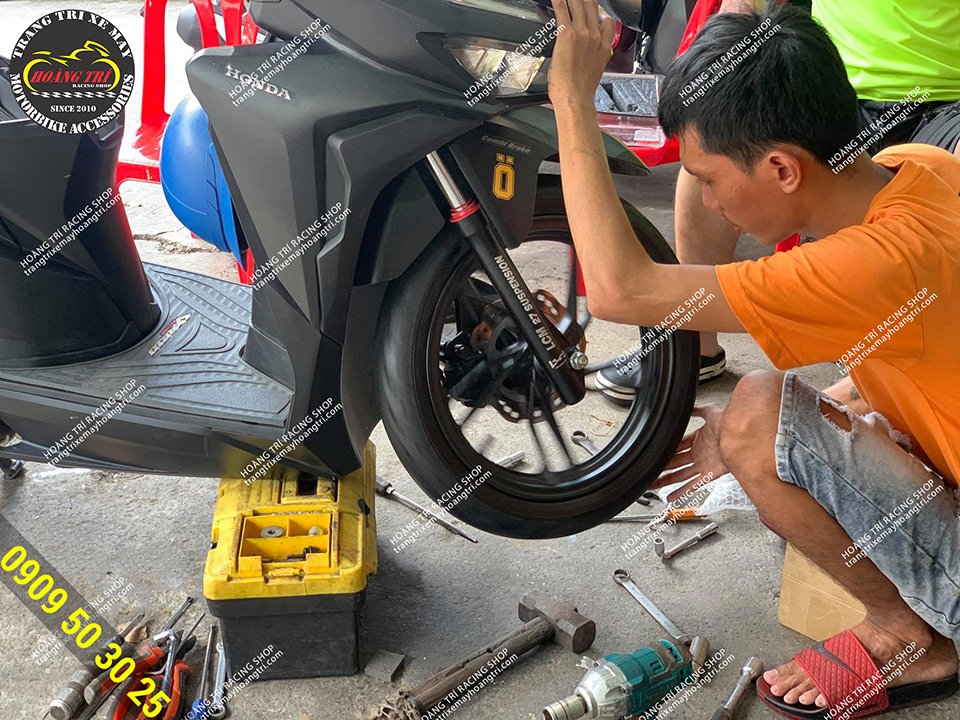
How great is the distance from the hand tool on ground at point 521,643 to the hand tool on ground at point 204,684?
32 cm

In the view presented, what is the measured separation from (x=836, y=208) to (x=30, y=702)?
145 centimetres

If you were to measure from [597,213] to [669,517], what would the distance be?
35.0 inches

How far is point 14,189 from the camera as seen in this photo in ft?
5.49

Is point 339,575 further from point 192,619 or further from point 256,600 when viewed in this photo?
point 192,619

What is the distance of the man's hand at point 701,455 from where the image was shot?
5.35 feet

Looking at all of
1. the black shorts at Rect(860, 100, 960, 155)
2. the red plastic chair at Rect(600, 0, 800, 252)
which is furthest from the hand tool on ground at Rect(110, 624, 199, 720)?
the red plastic chair at Rect(600, 0, 800, 252)

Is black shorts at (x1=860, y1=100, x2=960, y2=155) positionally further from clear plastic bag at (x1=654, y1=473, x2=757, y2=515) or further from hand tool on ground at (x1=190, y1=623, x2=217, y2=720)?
hand tool on ground at (x1=190, y1=623, x2=217, y2=720)

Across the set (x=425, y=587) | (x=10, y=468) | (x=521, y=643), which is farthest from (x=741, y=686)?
(x=10, y=468)

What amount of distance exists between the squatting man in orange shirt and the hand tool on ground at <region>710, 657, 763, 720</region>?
46mm

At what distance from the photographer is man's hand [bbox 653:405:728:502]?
1631mm

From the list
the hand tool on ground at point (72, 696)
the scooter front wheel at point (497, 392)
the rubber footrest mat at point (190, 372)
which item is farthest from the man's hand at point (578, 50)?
the hand tool on ground at point (72, 696)

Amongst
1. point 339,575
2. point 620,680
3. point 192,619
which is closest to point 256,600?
point 339,575

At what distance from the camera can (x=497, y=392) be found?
1.66 m

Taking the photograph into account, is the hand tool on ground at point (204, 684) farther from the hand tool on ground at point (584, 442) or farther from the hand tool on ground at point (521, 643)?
the hand tool on ground at point (584, 442)
